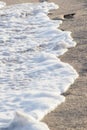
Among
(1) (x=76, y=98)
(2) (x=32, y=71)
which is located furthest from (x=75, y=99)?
(2) (x=32, y=71)

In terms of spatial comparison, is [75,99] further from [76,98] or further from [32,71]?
[32,71]

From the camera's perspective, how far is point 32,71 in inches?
227

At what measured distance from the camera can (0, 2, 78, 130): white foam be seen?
429 centimetres

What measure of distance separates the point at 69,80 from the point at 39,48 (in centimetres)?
209

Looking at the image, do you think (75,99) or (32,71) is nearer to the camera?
(75,99)

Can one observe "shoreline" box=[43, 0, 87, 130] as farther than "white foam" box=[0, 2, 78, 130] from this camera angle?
No

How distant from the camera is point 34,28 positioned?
9203 mm

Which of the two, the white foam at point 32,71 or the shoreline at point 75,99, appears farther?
the white foam at point 32,71

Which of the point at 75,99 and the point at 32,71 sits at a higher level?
the point at 75,99

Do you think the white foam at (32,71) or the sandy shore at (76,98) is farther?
the white foam at (32,71)

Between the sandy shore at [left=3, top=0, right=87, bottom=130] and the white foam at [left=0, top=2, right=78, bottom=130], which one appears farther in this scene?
the white foam at [left=0, top=2, right=78, bottom=130]

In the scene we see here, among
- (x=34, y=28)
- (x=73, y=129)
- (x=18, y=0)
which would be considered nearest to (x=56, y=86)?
(x=73, y=129)

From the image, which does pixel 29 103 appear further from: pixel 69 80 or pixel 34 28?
pixel 34 28

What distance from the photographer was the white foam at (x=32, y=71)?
429 cm
